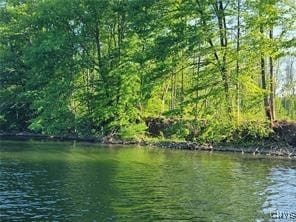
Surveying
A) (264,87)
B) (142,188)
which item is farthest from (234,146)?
(142,188)

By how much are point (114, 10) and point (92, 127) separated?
14166 millimetres

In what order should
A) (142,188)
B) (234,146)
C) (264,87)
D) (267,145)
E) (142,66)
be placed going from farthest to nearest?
(142,66) → (264,87) → (234,146) → (267,145) → (142,188)

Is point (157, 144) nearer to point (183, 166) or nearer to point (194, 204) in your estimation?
point (183, 166)

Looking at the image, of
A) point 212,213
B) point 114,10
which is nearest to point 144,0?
point 114,10

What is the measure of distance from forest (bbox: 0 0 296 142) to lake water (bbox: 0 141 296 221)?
11.6 m

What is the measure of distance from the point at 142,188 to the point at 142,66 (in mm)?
34344

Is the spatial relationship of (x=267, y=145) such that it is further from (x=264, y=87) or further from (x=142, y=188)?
(x=142, y=188)

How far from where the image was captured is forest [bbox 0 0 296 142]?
4969 cm

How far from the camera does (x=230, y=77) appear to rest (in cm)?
5003

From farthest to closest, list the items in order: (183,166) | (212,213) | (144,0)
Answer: (144,0)
(183,166)
(212,213)

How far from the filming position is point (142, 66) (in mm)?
58156

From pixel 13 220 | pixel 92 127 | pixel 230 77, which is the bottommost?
pixel 13 220

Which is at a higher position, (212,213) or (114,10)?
(114,10)

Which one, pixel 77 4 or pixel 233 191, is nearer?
pixel 233 191
